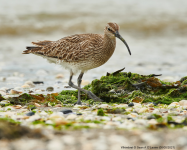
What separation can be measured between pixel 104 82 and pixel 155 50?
8.20 m

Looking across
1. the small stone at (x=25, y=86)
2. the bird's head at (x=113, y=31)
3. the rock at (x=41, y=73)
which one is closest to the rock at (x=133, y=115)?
the bird's head at (x=113, y=31)

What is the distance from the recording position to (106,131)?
148 inches

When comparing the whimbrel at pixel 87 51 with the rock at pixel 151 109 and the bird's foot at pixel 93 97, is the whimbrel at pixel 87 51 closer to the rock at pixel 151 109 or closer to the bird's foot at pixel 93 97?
the bird's foot at pixel 93 97

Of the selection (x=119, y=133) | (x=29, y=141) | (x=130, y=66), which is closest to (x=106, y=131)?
(x=119, y=133)

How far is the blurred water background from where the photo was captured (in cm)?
1161

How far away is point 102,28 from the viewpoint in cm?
1978

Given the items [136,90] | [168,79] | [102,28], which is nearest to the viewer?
[136,90]

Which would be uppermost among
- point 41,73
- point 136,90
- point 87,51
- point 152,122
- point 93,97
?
point 87,51

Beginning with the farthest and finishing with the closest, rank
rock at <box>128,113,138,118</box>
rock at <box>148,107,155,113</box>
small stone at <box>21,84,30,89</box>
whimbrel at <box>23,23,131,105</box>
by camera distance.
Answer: small stone at <box>21,84,30,89</box>
whimbrel at <box>23,23,131,105</box>
rock at <box>148,107,155,113</box>
rock at <box>128,113,138,118</box>

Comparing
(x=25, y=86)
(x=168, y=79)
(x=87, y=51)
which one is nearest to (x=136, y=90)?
(x=87, y=51)

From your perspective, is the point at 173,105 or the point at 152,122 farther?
the point at 173,105

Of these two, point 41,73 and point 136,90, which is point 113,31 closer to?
point 136,90

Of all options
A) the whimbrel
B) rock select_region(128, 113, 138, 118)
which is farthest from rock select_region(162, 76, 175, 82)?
rock select_region(128, 113, 138, 118)

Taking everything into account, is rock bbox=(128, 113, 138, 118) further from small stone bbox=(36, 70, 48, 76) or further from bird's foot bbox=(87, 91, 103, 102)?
small stone bbox=(36, 70, 48, 76)
